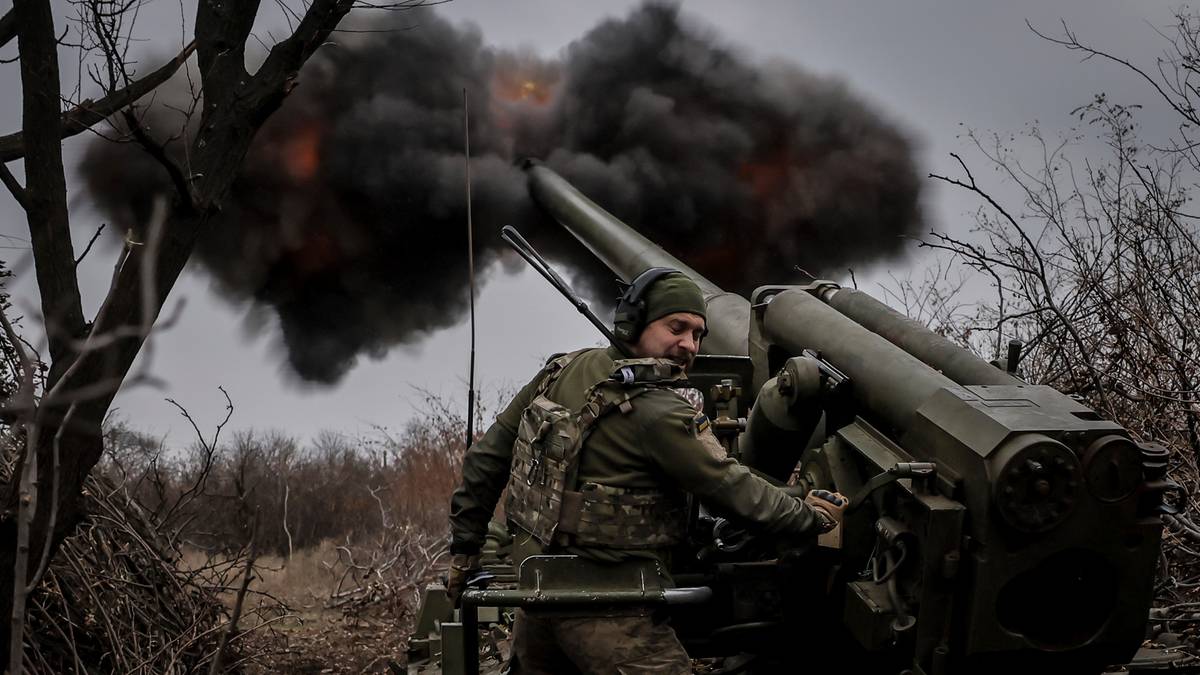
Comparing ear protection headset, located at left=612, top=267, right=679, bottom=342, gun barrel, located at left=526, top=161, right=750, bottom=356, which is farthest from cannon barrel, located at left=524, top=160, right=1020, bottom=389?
ear protection headset, located at left=612, top=267, right=679, bottom=342

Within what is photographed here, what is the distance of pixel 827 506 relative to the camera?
389cm

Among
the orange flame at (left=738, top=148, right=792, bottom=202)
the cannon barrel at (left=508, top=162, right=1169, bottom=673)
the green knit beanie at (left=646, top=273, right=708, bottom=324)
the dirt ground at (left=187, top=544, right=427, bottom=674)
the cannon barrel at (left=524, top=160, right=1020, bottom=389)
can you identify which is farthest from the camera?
the orange flame at (left=738, top=148, right=792, bottom=202)

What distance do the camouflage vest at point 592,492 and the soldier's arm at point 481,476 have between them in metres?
0.37

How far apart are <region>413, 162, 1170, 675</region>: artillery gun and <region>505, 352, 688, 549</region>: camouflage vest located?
6.2 inches

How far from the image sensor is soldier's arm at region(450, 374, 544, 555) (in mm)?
4117

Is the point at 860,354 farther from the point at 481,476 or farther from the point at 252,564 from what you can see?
Answer: the point at 252,564

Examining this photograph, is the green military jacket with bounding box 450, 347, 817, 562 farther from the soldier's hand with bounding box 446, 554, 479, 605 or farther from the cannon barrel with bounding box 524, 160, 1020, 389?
the cannon barrel with bounding box 524, 160, 1020, 389

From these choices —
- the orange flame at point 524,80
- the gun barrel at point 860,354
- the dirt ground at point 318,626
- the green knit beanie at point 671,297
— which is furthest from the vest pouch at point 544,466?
the orange flame at point 524,80

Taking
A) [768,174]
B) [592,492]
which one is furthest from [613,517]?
[768,174]

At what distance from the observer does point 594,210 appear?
816cm

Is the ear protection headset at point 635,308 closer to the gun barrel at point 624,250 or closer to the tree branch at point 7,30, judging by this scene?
the gun barrel at point 624,250

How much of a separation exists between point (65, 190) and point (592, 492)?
7.81 feet

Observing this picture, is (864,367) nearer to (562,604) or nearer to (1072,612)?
(1072,612)

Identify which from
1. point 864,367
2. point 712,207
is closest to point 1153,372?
point 864,367
